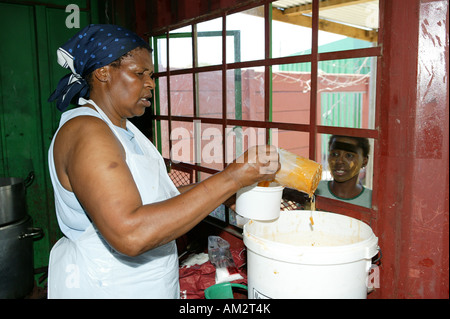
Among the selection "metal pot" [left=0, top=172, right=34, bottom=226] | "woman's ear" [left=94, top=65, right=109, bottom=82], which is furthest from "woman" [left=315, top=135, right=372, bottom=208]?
"metal pot" [left=0, top=172, right=34, bottom=226]

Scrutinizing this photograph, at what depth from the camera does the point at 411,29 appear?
1.47m

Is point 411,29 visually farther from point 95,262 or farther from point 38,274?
point 38,274

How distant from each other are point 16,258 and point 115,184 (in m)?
2.79

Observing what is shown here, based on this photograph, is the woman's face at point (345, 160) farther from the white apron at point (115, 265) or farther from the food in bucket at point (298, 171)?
the white apron at point (115, 265)

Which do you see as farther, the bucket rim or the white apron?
the white apron

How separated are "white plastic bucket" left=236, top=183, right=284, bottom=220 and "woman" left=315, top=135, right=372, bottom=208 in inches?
29.9

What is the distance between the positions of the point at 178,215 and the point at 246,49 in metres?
1.51

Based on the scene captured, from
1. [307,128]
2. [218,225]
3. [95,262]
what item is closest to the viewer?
[95,262]

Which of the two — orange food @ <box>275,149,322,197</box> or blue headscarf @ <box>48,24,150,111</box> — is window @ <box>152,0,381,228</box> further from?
blue headscarf @ <box>48,24,150,111</box>

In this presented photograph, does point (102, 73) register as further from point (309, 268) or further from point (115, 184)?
point (309, 268)

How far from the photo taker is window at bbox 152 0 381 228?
185 centimetres

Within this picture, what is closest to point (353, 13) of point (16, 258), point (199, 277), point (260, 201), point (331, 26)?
point (331, 26)

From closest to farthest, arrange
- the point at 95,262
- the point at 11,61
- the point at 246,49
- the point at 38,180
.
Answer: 1. the point at 95,262
2. the point at 246,49
3. the point at 11,61
4. the point at 38,180
